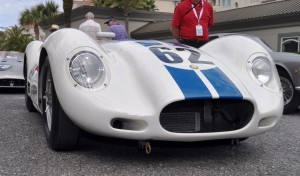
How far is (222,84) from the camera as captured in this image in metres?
2.89

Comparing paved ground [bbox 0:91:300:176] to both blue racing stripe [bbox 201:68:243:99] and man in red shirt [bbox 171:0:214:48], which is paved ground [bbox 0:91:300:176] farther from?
man in red shirt [bbox 171:0:214:48]

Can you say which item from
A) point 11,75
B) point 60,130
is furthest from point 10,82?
point 60,130

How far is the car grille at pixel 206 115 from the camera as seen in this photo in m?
2.75

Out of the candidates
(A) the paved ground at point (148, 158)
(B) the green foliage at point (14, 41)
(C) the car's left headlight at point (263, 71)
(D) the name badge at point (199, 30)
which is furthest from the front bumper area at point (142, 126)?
(B) the green foliage at point (14, 41)

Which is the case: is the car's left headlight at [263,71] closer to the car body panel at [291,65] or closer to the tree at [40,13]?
the car body panel at [291,65]

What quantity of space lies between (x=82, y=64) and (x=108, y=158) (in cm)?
70

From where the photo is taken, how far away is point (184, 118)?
279 centimetres

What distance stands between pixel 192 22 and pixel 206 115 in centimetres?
217

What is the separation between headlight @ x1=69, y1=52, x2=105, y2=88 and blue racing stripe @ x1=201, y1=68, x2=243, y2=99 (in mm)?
774

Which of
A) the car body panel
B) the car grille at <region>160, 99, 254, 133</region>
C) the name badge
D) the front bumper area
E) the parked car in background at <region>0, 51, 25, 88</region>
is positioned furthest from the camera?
the parked car in background at <region>0, 51, 25, 88</region>

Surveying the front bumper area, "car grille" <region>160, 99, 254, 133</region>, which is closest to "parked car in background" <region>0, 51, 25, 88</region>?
the front bumper area

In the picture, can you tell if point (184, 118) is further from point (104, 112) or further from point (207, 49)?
point (207, 49)

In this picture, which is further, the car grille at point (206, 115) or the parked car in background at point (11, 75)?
the parked car in background at point (11, 75)

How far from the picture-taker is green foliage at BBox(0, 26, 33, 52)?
25625 mm
